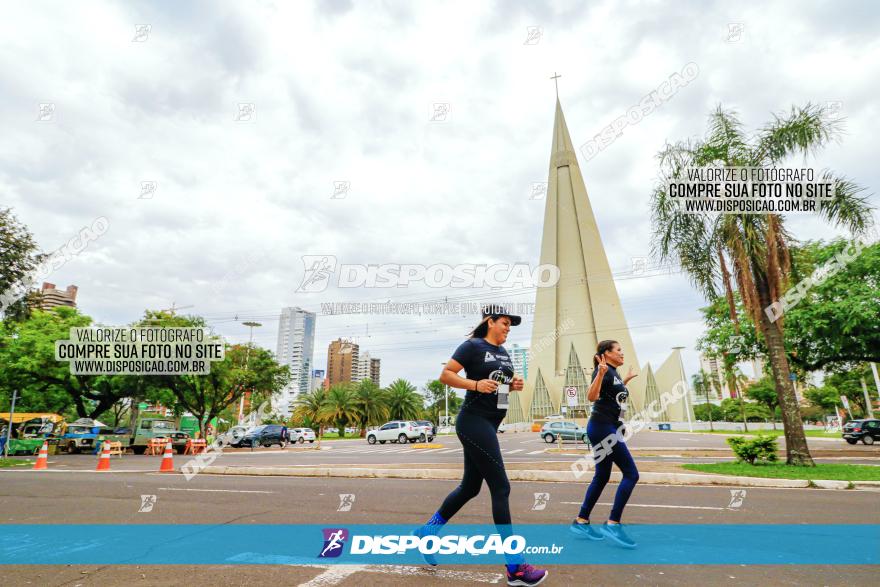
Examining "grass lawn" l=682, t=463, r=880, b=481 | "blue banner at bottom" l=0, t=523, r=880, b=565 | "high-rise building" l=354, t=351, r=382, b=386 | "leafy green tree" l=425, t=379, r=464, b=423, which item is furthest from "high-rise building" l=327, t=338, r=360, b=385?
"blue banner at bottom" l=0, t=523, r=880, b=565

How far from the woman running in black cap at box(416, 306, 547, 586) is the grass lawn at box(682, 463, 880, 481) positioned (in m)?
8.57

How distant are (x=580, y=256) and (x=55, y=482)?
Result: 248ft

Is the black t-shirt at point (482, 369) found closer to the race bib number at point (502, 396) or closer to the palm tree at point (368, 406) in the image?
the race bib number at point (502, 396)

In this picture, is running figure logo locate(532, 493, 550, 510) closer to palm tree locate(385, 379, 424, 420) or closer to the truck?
the truck

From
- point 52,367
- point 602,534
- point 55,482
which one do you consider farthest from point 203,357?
point 602,534

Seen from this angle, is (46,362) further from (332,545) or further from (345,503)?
(332,545)

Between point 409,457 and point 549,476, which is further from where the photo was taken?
point 409,457

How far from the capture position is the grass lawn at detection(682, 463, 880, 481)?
9.34m

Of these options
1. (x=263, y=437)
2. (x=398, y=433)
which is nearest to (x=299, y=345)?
(x=263, y=437)

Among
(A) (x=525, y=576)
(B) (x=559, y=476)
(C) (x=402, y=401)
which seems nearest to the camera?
(A) (x=525, y=576)

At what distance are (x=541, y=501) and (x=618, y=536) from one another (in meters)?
2.55

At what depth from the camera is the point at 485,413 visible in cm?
350

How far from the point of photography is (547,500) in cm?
691

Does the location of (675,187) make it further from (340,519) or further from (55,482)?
(55,482)
